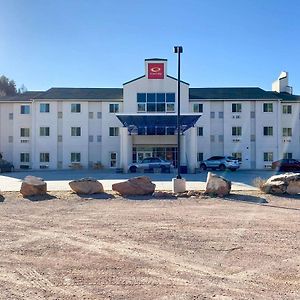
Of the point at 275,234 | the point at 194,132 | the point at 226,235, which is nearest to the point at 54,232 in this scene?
the point at 226,235

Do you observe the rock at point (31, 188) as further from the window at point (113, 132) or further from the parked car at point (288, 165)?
the parked car at point (288, 165)

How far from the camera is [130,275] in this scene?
5191 mm

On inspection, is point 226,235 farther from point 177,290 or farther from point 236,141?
point 236,141

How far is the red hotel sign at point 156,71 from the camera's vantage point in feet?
128

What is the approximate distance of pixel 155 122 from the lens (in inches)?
1344

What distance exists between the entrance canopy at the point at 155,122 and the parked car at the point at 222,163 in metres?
5.01

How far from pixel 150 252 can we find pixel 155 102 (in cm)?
3360

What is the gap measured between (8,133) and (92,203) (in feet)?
109

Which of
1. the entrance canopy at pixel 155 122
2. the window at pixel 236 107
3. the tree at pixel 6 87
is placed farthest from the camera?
the tree at pixel 6 87

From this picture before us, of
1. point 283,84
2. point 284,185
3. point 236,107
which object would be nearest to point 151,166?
point 236,107

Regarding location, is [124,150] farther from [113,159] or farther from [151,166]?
[113,159]

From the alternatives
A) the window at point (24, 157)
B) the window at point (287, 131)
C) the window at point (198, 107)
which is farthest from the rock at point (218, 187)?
the window at point (24, 157)

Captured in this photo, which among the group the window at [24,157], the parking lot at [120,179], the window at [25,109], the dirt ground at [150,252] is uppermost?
the window at [25,109]

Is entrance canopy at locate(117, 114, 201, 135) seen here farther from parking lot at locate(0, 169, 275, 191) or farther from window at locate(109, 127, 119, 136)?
parking lot at locate(0, 169, 275, 191)
